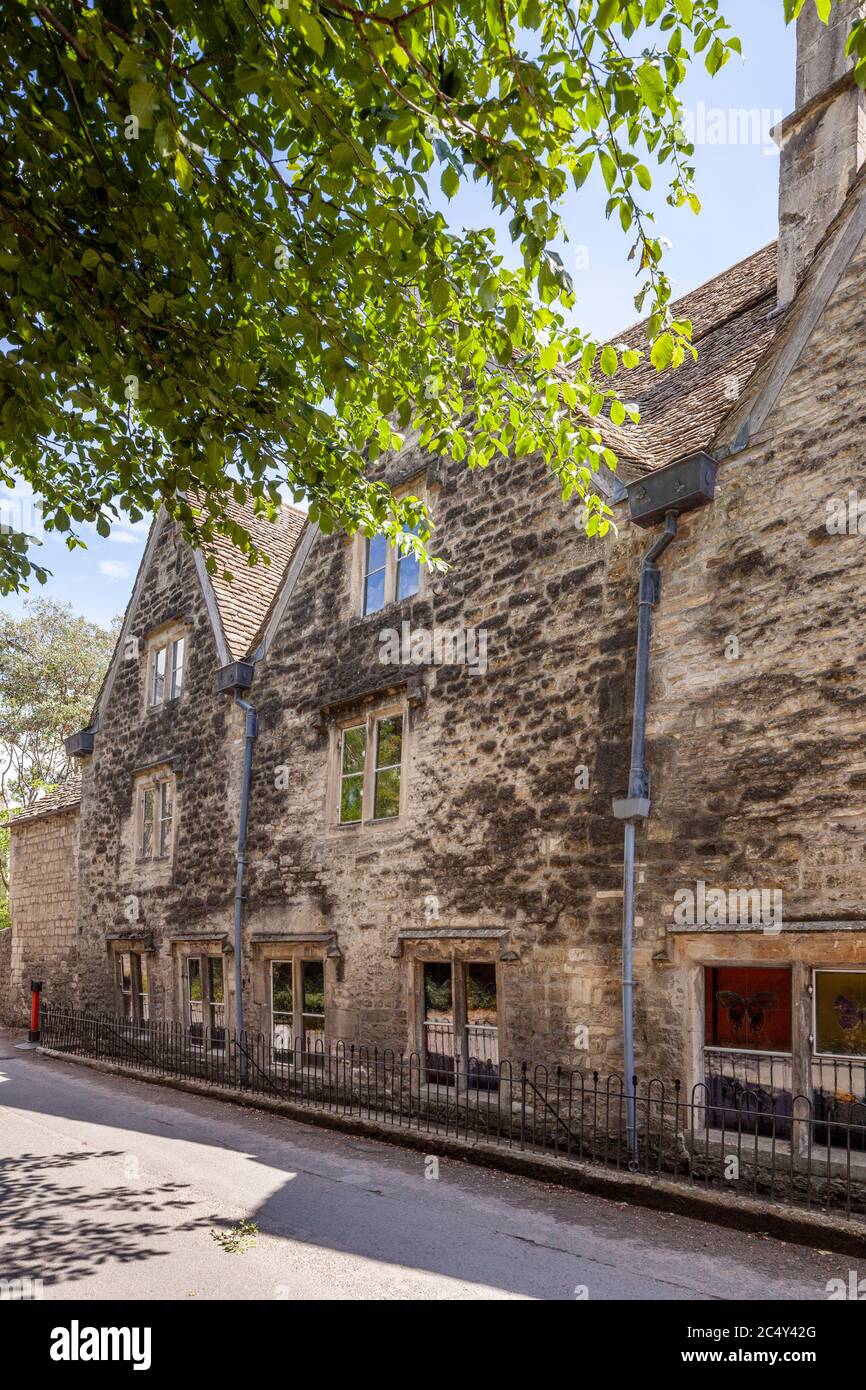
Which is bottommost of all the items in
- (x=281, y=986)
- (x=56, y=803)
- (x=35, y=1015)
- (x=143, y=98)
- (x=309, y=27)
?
(x=35, y=1015)

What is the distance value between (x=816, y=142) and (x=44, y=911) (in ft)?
66.9

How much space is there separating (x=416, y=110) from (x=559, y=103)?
75 cm

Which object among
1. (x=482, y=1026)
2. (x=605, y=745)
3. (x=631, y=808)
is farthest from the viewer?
(x=482, y=1026)

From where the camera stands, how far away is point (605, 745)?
28.3 ft

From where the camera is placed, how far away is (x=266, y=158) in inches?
200

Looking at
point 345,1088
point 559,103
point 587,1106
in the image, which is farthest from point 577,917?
point 559,103

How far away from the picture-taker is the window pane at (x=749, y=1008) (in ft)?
23.5

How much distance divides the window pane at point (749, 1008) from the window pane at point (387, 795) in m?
4.56

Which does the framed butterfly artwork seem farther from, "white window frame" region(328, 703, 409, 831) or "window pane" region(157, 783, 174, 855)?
"window pane" region(157, 783, 174, 855)

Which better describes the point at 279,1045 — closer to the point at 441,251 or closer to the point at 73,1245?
the point at 73,1245

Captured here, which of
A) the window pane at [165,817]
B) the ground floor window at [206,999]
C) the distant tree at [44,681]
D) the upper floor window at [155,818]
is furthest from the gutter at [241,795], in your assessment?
the distant tree at [44,681]

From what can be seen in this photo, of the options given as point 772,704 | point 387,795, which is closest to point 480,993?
point 387,795

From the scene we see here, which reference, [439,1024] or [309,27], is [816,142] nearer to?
[309,27]

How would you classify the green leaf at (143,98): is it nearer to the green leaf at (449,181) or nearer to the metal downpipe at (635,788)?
the green leaf at (449,181)
